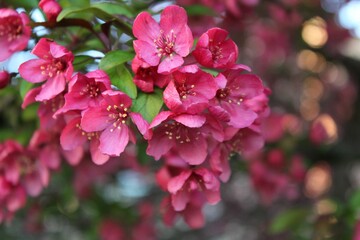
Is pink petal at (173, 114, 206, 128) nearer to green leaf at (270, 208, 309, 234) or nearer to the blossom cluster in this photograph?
the blossom cluster

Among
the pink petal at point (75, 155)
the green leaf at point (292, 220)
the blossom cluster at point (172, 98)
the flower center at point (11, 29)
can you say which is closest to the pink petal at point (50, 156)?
the pink petal at point (75, 155)

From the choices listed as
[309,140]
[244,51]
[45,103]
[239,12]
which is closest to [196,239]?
[309,140]

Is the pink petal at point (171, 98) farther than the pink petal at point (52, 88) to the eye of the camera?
No

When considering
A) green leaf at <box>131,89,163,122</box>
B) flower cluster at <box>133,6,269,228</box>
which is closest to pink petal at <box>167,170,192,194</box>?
flower cluster at <box>133,6,269,228</box>

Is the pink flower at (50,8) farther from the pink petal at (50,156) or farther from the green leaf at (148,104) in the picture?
the pink petal at (50,156)

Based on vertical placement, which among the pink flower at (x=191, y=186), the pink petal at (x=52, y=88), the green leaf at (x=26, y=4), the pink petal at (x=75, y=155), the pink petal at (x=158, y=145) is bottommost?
the pink petal at (x=75, y=155)

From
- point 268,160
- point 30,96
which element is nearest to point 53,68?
point 30,96

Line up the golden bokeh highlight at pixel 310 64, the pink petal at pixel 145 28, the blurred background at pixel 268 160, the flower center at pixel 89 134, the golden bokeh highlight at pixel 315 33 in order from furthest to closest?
the golden bokeh highlight at pixel 310 64 < the golden bokeh highlight at pixel 315 33 < the blurred background at pixel 268 160 < the flower center at pixel 89 134 < the pink petal at pixel 145 28
